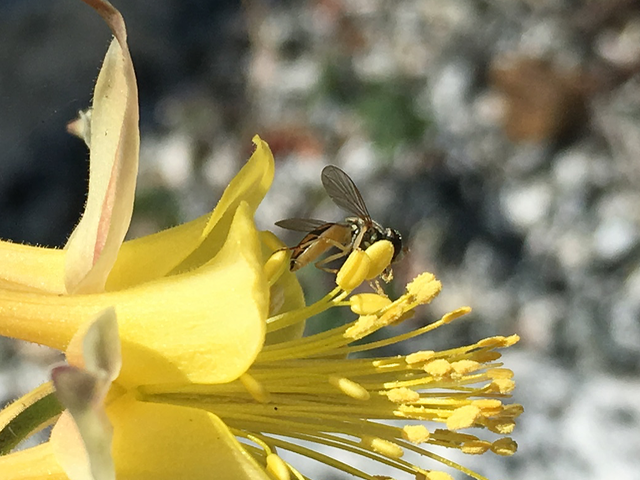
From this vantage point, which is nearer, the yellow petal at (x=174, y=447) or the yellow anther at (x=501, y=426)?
the yellow petal at (x=174, y=447)

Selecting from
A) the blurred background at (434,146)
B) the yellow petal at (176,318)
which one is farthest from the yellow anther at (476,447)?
the blurred background at (434,146)

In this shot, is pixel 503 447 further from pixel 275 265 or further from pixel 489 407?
pixel 275 265

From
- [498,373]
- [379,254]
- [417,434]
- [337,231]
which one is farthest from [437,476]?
[337,231]

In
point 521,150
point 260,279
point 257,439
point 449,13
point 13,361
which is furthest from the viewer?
point 449,13

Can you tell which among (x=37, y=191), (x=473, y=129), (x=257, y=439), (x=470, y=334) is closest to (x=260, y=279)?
(x=257, y=439)

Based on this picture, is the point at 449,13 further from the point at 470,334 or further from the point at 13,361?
the point at 13,361

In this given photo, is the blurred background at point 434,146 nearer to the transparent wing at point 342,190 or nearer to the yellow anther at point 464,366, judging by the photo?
the transparent wing at point 342,190

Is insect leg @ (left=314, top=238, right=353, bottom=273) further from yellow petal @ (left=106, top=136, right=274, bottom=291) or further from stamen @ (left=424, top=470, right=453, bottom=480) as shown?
stamen @ (left=424, top=470, right=453, bottom=480)
